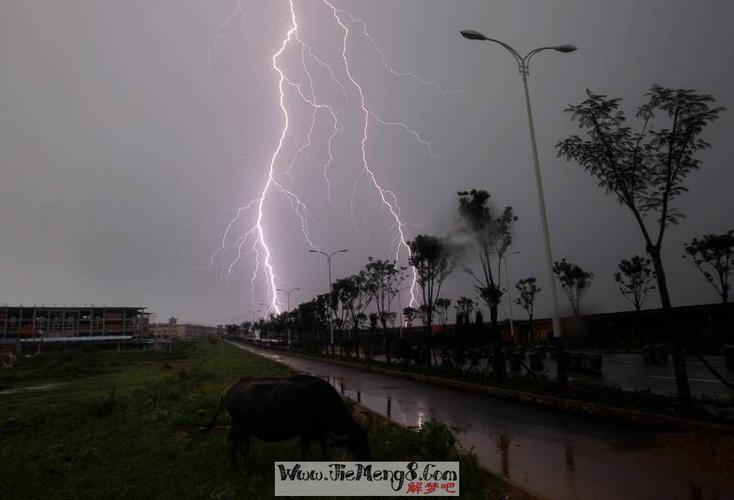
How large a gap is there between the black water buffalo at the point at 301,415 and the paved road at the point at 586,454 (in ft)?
7.89

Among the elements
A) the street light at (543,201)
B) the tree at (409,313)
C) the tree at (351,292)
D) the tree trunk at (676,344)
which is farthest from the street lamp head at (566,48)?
the tree at (409,313)

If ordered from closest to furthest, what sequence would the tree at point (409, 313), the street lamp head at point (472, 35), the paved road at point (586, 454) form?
1. the paved road at point (586, 454)
2. the street lamp head at point (472, 35)
3. the tree at point (409, 313)

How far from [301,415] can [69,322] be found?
124317 mm

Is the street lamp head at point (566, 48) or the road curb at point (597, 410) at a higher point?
the street lamp head at point (566, 48)

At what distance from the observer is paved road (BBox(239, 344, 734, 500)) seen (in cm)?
588

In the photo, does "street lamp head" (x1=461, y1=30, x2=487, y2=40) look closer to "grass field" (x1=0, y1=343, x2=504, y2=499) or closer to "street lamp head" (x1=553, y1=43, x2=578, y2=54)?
"street lamp head" (x1=553, y1=43, x2=578, y2=54)

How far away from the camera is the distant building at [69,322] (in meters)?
102

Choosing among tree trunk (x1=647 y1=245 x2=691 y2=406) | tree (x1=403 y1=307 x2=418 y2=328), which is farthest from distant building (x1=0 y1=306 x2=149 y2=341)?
tree trunk (x1=647 y1=245 x2=691 y2=406)

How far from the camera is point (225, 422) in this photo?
11.0m

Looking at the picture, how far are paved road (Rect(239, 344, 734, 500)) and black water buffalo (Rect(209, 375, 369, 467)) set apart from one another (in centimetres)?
241

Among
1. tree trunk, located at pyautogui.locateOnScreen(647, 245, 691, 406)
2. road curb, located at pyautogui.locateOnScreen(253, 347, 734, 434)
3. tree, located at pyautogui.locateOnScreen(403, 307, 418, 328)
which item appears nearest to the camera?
road curb, located at pyautogui.locateOnScreen(253, 347, 734, 434)

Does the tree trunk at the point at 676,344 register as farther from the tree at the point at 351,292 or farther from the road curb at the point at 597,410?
the tree at the point at 351,292

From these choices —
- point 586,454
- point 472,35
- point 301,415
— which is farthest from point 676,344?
point 472,35

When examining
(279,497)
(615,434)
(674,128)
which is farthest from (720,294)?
(279,497)
